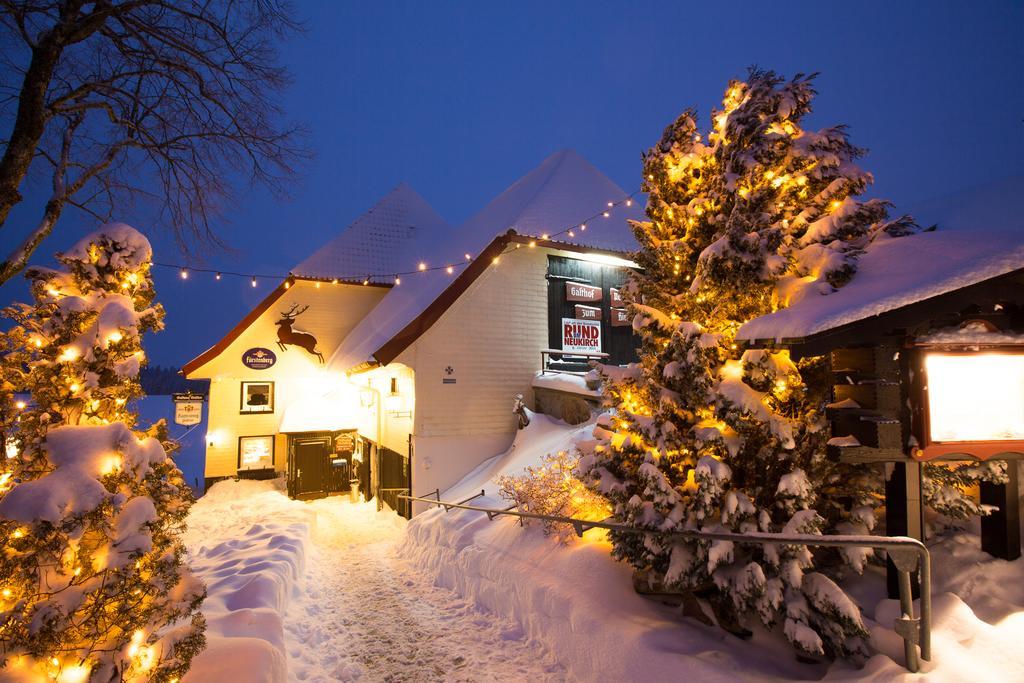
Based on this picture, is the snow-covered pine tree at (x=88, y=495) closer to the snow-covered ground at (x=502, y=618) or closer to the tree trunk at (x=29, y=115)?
the snow-covered ground at (x=502, y=618)

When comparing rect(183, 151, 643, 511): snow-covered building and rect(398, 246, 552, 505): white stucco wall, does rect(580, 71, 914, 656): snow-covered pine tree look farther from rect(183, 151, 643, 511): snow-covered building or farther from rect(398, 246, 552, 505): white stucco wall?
rect(398, 246, 552, 505): white stucco wall

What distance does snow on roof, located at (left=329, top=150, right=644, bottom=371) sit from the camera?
53.4 ft

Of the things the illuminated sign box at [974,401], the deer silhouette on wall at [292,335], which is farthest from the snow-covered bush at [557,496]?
the deer silhouette on wall at [292,335]

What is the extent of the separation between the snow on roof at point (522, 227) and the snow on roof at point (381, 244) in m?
1.63

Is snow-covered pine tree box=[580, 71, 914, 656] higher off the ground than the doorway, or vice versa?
snow-covered pine tree box=[580, 71, 914, 656]

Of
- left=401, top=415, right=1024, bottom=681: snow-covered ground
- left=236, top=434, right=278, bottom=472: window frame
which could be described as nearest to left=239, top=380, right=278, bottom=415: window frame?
left=236, top=434, right=278, bottom=472: window frame

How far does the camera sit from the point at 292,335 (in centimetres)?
2092

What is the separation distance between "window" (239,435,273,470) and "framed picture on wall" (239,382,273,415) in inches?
42.7

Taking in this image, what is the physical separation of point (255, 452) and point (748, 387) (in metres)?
20.4

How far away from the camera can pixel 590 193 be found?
18.2m

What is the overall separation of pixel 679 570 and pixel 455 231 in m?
19.8

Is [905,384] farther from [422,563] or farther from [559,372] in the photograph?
[559,372]

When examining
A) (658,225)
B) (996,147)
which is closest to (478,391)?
(658,225)

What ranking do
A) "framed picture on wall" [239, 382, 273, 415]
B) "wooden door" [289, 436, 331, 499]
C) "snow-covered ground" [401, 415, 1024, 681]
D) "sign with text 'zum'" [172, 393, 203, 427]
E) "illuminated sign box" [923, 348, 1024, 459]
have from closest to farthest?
"snow-covered ground" [401, 415, 1024, 681]
"illuminated sign box" [923, 348, 1024, 459]
"wooden door" [289, 436, 331, 499]
"sign with text 'zum'" [172, 393, 203, 427]
"framed picture on wall" [239, 382, 273, 415]
